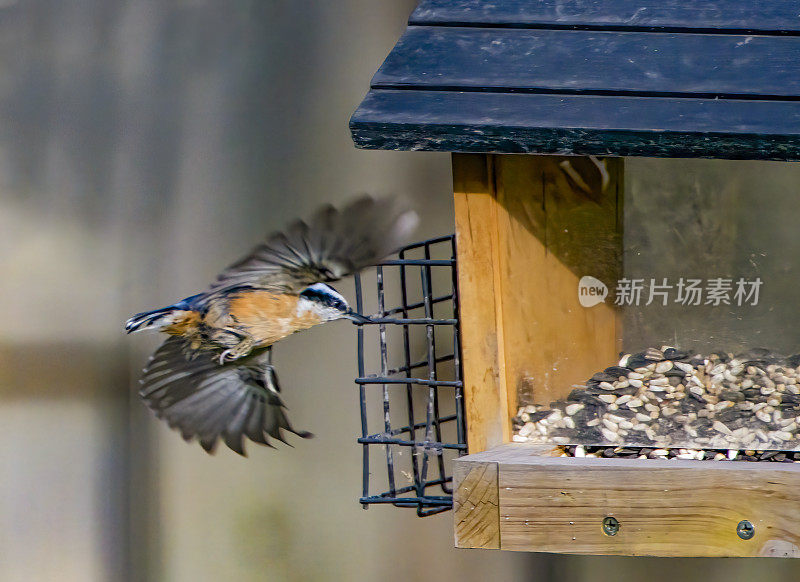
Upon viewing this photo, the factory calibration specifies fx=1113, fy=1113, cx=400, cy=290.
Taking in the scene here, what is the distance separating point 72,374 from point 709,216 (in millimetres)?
2293

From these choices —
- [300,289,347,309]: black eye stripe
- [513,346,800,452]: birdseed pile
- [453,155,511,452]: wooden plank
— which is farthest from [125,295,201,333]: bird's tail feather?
[513,346,800,452]: birdseed pile

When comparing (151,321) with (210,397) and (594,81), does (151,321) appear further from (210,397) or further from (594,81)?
(594,81)

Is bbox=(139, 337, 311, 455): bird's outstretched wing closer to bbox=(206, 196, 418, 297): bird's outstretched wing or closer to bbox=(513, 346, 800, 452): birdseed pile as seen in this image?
bbox=(206, 196, 418, 297): bird's outstretched wing

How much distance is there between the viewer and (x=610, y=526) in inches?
65.7

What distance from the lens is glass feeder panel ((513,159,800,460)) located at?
5.74ft

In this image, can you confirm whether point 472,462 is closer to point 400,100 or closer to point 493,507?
point 493,507

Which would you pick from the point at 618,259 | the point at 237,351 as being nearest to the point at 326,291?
the point at 237,351

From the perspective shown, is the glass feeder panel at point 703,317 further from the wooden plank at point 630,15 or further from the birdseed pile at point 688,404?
the wooden plank at point 630,15

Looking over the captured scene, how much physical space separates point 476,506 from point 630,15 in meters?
0.82

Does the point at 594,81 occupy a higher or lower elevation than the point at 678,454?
higher

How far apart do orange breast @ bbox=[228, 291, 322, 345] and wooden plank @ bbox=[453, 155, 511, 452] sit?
72 cm

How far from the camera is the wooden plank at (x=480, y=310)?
185 centimetres

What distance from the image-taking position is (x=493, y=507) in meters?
1.71

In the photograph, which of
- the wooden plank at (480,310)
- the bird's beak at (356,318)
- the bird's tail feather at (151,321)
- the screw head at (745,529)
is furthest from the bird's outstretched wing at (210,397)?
the screw head at (745,529)
